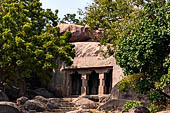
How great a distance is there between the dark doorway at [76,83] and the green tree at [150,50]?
17.6 meters

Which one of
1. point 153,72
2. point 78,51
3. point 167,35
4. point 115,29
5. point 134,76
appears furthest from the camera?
point 78,51

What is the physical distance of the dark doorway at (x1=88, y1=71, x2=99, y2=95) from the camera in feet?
104

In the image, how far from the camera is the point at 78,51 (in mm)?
30234

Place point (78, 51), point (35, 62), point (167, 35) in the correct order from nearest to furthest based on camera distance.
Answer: point (167, 35) < point (35, 62) < point (78, 51)

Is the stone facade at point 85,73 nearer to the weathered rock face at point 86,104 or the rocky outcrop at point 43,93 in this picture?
the rocky outcrop at point 43,93

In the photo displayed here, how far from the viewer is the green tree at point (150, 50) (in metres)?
13.1

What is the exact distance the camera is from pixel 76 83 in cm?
3281

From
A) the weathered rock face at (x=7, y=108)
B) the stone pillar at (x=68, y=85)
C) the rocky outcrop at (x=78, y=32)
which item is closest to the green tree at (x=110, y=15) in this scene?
the rocky outcrop at (x=78, y=32)

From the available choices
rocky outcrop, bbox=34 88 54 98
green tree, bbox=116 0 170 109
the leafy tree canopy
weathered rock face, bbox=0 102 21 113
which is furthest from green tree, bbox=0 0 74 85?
green tree, bbox=116 0 170 109

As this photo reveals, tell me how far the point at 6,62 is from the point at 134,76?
1196cm

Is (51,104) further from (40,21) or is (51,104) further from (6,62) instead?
(40,21)

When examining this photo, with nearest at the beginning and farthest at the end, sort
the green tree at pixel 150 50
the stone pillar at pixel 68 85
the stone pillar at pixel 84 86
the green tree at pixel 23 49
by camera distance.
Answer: the green tree at pixel 150 50
the green tree at pixel 23 49
the stone pillar at pixel 84 86
the stone pillar at pixel 68 85

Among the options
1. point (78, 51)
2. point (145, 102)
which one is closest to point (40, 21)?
point (78, 51)

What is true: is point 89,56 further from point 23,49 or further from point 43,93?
point 23,49
